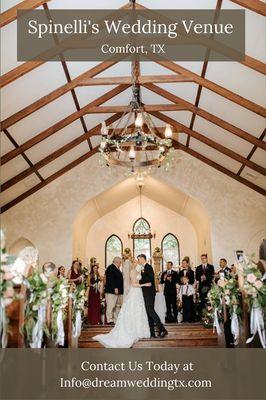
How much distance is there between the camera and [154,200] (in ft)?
49.3

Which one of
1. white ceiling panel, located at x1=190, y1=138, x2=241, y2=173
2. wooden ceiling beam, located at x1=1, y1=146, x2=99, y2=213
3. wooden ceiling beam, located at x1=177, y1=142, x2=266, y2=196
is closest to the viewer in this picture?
white ceiling panel, located at x1=190, y1=138, x2=241, y2=173

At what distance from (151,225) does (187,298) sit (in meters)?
5.45

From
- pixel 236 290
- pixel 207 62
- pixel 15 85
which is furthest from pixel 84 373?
pixel 207 62

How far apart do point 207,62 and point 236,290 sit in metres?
4.69

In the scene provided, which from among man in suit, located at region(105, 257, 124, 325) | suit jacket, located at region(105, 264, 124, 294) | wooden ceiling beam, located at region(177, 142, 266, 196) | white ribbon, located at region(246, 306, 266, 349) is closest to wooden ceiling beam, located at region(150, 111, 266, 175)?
wooden ceiling beam, located at region(177, 142, 266, 196)

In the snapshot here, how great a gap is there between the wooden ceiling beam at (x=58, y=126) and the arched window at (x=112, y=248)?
6108 millimetres

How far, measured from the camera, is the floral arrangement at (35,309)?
13.6 ft

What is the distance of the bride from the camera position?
289 inches

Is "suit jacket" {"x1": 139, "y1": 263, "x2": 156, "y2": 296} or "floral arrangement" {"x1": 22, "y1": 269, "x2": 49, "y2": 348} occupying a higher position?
"suit jacket" {"x1": 139, "y1": 263, "x2": 156, "y2": 296}

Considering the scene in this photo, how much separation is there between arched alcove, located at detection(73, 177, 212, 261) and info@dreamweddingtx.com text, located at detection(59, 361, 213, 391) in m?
7.98

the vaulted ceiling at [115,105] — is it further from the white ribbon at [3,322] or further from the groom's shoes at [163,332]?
the groom's shoes at [163,332]

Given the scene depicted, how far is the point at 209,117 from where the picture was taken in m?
9.73

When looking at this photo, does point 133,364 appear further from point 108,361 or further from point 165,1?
point 165,1

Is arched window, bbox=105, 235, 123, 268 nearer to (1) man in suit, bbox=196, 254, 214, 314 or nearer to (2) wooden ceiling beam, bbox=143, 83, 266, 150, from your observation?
(1) man in suit, bbox=196, 254, 214, 314
